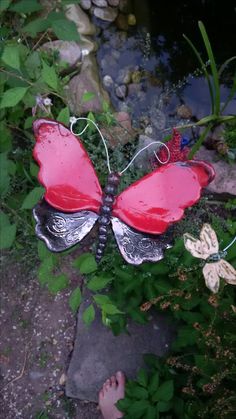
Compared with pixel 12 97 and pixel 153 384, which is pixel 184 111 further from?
pixel 153 384

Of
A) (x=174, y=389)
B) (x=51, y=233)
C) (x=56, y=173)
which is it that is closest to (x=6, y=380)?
(x=174, y=389)

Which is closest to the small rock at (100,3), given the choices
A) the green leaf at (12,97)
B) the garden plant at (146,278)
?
the garden plant at (146,278)

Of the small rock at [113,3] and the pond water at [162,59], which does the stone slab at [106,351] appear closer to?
the pond water at [162,59]

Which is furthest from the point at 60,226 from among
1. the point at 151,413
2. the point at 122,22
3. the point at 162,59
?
the point at 122,22

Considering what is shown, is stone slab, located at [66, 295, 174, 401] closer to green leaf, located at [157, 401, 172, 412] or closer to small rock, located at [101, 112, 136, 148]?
green leaf, located at [157, 401, 172, 412]

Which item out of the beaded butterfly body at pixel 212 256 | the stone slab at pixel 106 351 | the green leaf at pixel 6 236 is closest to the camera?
the beaded butterfly body at pixel 212 256

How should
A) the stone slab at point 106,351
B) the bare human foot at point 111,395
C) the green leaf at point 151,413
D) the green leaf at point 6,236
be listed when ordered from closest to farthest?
the green leaf at point 6,236
the green leaf at point 151,413
the bare human foot at point 111,395
the stone slab at point 106,351
